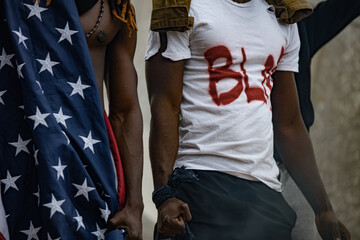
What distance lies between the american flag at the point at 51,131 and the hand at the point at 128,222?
0.08ft

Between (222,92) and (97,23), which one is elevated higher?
(97,23)

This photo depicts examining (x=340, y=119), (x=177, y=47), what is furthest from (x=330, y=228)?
(x=340, y=119)

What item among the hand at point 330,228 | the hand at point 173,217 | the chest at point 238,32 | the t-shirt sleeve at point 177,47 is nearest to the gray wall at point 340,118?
the hand at point 330,228

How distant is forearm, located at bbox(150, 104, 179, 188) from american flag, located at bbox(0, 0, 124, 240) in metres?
0.39

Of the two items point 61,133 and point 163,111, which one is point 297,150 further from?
point 61,133

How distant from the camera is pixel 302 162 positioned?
3646mm

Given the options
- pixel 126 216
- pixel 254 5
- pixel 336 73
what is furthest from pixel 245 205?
pixel 336 73

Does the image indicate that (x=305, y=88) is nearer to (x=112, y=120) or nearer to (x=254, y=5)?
(x=254, y=5)

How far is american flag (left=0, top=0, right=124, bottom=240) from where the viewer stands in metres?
2.57

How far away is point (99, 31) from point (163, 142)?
1.72ft

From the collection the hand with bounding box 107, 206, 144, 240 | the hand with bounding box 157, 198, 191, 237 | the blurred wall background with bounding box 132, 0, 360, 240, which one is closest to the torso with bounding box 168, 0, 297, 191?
the hand with bounding box 157, 198, 191, 237

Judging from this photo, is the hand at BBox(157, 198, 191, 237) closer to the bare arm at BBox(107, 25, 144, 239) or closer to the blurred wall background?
the bare arm at BBox(107, 25, 144, 239)

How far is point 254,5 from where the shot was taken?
3.37 m

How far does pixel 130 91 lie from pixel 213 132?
41 centimetres
